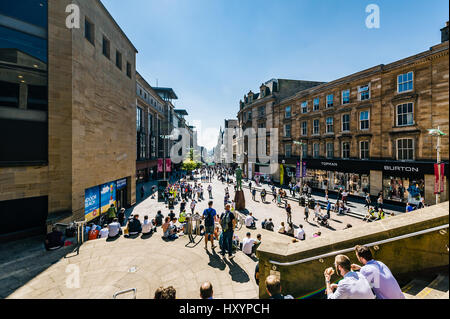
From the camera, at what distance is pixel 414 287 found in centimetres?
330

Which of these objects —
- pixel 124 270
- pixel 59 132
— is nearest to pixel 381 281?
pixel 124 270

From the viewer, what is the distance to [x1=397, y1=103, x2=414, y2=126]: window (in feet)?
51.7

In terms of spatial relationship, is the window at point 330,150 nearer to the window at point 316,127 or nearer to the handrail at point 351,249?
the window at point 316,127

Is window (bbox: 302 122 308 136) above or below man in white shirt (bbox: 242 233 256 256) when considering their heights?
above

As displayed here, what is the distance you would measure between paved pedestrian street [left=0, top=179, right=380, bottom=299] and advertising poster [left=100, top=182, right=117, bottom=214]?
530 cm

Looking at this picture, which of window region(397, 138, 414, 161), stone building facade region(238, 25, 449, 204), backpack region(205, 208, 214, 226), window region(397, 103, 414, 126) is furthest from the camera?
window region(397, 138, 414, 161)

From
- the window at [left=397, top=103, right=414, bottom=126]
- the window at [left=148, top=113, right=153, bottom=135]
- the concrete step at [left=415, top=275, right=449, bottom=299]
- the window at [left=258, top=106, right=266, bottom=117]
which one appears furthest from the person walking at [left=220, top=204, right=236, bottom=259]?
the window at [left=258, top=106, right=266, bottom=117]

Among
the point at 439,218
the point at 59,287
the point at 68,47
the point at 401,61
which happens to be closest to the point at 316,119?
the point at 401,61

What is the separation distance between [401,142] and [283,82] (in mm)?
23576

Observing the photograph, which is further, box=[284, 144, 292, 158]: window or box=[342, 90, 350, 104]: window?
box=[284, 144, 292, 158]: window

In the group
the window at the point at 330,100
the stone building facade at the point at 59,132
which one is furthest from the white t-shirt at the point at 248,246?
the window at the point at 330,100

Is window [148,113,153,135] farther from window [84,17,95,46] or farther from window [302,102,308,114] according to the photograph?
window [302,102,308,114]

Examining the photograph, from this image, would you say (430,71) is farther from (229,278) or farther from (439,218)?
(229,278)

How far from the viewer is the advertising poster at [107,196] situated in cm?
1386
